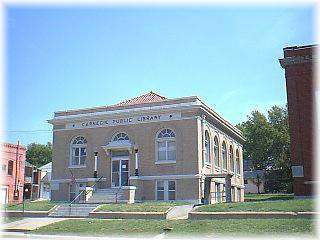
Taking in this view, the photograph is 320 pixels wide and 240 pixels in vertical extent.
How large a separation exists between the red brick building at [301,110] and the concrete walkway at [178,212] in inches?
230

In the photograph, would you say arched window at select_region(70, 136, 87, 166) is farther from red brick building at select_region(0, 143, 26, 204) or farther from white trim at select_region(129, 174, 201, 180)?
red brick building at select_region(0, 143, 26, 204)

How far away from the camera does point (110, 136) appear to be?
96.1 feet

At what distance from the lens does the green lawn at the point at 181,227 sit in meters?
13.8

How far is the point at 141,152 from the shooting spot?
92.6 feet

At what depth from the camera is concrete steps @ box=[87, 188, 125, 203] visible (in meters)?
26.0

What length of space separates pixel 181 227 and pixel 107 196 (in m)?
11.9

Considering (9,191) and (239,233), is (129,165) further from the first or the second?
(9,191)

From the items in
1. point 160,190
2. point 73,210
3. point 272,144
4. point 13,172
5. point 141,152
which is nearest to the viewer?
point 73,210

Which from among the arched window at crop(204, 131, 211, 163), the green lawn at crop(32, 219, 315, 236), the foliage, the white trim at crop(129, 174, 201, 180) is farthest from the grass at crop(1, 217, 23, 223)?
the foliage

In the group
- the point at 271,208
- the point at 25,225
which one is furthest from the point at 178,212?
the point at 25,225

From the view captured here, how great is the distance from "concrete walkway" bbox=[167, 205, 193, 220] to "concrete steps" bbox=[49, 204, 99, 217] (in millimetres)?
4858

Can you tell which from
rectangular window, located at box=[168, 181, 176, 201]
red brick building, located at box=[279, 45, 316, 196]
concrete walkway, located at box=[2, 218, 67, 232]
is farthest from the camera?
rectangular window, located at box=[168, 181, 176, 201]

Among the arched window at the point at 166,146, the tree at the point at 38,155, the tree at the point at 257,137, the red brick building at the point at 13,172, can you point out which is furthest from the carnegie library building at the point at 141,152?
the tree at the point at 38,155

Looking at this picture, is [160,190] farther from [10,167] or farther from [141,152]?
[10,167]
